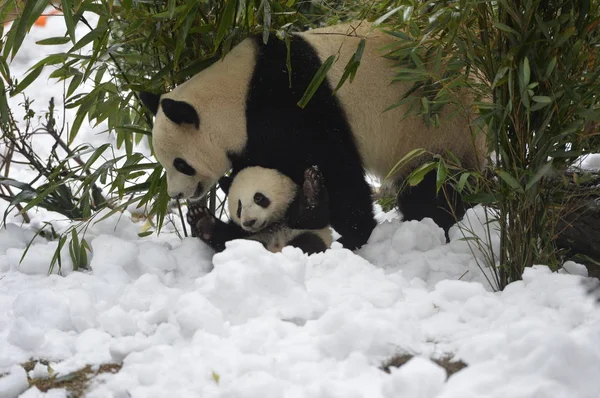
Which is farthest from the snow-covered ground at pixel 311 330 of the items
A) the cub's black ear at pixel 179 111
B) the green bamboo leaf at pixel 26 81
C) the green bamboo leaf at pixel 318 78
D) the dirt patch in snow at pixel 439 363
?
the green bamboo leaf at pixel 26 81

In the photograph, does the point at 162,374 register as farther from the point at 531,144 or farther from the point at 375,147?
the point at 375,147

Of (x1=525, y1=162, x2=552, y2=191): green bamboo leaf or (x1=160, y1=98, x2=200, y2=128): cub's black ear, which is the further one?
(x1=160, y1=98, x2=200, y2=128): cub's black ear

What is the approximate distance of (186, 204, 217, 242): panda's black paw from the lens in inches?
125

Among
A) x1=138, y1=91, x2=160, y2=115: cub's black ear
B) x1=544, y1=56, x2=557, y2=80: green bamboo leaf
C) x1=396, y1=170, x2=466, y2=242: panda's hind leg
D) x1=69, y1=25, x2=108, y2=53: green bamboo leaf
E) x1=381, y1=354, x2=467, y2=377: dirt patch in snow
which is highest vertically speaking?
x1=69, y1=25, x2=108, y2=53: green bamboo leaf

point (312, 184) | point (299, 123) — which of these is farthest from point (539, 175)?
point (299, 123)

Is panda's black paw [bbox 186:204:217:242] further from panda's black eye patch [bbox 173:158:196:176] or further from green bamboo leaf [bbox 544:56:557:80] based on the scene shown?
green bamboo leaf [bbox 544:56:557:80]

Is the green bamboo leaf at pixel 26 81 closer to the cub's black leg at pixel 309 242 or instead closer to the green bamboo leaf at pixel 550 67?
the cub's black leg at pixel 309 242

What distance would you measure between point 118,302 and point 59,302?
18cm

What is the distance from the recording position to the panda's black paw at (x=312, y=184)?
9.63 feet

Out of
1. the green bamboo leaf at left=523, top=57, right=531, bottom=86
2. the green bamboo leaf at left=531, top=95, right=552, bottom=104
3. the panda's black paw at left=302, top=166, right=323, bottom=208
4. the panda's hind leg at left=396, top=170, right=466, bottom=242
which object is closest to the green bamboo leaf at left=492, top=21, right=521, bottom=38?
the green bamboo leaf at left=523, top=57, right=531, bottom=86

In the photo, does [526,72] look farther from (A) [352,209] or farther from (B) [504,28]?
(A) [352,209]

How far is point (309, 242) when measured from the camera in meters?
3.15

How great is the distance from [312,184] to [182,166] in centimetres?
62

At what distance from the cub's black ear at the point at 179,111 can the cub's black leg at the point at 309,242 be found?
2.18ft
